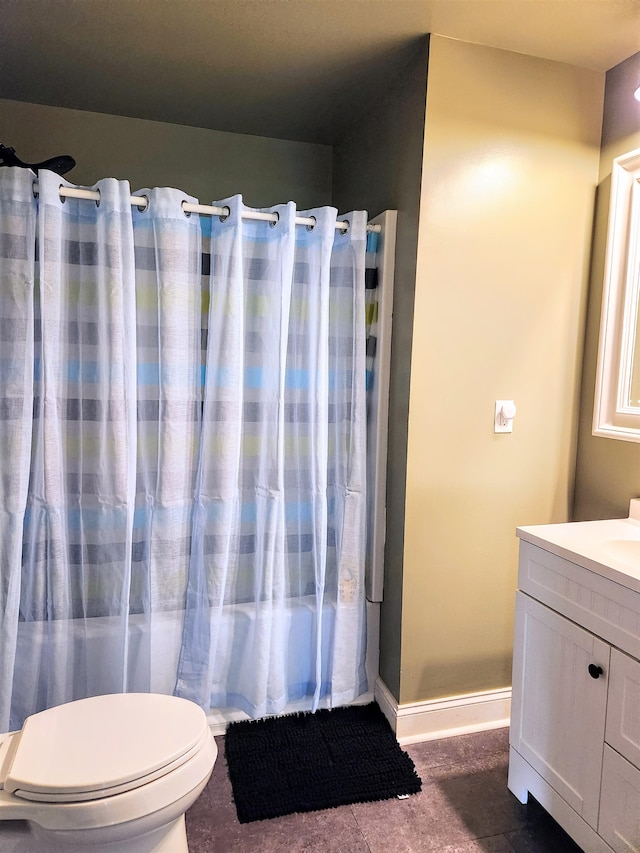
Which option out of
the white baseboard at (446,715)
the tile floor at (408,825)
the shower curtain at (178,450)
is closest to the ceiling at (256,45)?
the shower curtain at (178,450)

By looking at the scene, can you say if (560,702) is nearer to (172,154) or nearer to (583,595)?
(583,595)

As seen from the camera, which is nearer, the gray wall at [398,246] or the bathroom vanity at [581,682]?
the bathroom vanity at [581,682]

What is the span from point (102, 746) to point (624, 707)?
3.96 ft

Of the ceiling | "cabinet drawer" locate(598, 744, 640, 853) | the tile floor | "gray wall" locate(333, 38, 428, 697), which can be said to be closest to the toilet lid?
the tile floor

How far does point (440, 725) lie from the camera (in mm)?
1990

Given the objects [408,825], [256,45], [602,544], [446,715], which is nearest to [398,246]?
[256,45]

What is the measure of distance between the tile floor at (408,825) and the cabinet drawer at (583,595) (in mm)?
655

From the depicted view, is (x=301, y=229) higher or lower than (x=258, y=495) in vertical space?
higher

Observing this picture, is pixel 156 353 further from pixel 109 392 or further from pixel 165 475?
pixel 165 475

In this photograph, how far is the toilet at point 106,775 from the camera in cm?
115

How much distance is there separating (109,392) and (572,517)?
1.73 meters

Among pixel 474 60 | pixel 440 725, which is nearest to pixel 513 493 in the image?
pixel 440 725

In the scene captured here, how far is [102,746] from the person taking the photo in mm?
1264

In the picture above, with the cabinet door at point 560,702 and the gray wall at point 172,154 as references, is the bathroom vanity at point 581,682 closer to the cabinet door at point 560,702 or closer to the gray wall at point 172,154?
the cabinet door at point 560,702
